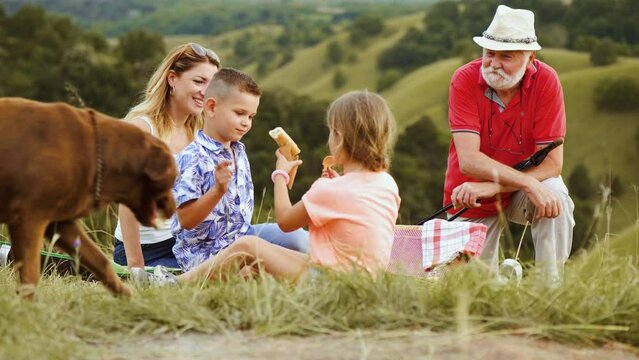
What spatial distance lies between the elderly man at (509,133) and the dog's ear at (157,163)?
2593mm

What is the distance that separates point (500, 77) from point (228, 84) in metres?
1.85

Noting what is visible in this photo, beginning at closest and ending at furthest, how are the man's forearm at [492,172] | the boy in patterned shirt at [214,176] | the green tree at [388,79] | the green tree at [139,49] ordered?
the boy in patterned shirt at [214,176]
the man's forearm at [492,172]
the green tree at [139,49]
the green tree at [388,79]

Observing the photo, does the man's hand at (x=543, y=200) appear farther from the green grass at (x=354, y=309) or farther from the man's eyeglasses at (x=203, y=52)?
the man's eyeglasses at (x=203, y=52)

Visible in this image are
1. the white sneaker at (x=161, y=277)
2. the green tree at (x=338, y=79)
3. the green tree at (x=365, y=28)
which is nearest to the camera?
the white sneaker at (x=161, y=277)

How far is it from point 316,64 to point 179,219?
383 ft

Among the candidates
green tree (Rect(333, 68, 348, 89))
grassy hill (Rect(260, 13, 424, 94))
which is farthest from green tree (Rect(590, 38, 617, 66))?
green tree (Rect(333, 68, 348, 89))

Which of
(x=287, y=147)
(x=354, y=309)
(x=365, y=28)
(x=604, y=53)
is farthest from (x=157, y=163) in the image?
(x=365, y=28)

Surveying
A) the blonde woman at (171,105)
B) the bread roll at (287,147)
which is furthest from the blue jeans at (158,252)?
the bread roll at (287,147)

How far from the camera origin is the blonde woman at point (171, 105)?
6441mm

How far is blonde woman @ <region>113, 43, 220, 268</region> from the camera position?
6441mm

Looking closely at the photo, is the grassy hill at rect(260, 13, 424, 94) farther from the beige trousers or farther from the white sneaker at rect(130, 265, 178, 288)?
the white sneaker at rect(130, 265, 178, 288)

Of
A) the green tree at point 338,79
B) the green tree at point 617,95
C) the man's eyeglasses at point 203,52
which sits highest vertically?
the man's eyeglasses at point 203,52

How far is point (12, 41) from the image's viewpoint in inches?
2581

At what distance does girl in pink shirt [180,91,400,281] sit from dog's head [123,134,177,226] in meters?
0.62
